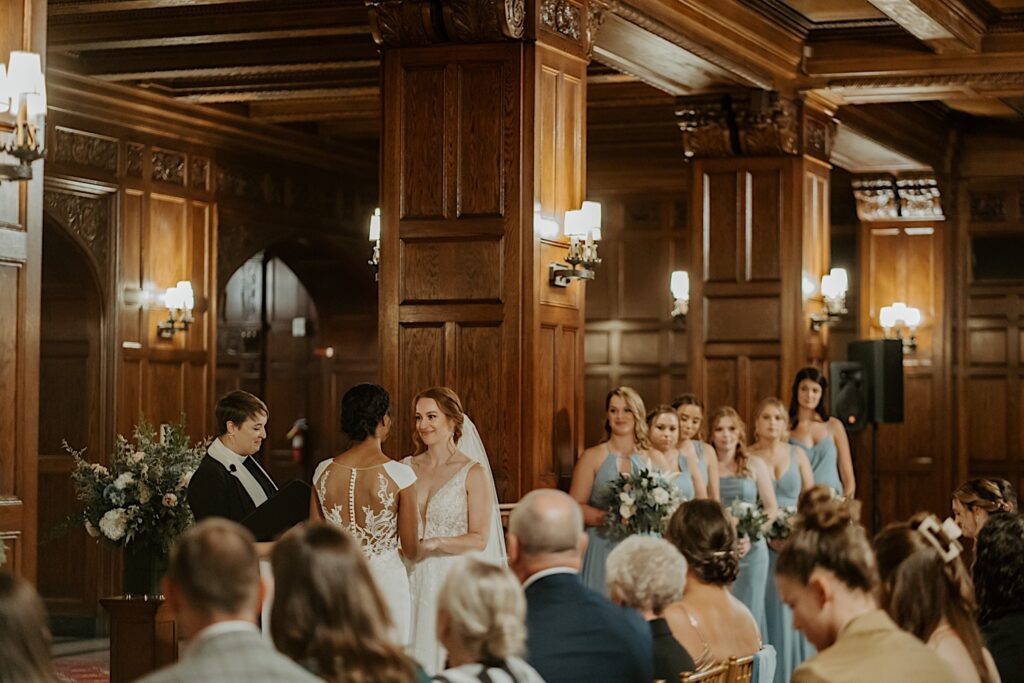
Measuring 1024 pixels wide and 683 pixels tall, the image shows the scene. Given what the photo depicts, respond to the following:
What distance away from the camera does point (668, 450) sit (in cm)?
956

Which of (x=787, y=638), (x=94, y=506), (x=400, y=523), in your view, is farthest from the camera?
(x=787, y=638)

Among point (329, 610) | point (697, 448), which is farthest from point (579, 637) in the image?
point (697, 448)

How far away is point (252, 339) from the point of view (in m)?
17.4

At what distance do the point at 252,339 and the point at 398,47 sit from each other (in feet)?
29.6

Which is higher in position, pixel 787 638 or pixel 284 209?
pixel 284 209

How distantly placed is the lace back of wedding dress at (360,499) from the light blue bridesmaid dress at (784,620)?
3.62 meters

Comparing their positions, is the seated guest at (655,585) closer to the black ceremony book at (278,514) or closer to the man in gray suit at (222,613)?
the man in gray suit at (222,613)

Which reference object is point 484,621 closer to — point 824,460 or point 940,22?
point 824,460

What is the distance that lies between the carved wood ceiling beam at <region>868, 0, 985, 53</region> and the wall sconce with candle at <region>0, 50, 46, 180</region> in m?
6.16

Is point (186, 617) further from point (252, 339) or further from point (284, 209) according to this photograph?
point (252, 339)

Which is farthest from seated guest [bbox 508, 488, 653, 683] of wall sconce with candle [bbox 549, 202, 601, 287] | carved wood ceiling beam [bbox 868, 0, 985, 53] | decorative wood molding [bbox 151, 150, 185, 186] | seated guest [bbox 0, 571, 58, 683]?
decorative wood molding [bbox 151, 150, 185, 186]

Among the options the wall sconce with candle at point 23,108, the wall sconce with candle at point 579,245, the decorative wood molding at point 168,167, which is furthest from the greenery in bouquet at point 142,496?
the decorative wood molding at point 168,167

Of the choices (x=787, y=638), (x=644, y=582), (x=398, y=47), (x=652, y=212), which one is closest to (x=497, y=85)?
(x=398, y=47)

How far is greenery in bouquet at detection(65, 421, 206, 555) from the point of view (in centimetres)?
739
